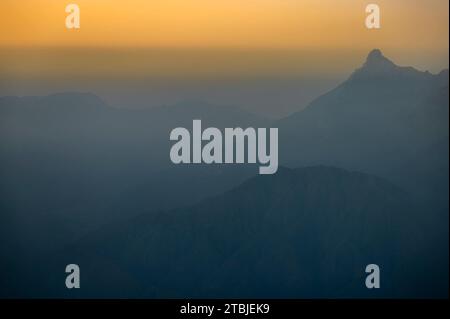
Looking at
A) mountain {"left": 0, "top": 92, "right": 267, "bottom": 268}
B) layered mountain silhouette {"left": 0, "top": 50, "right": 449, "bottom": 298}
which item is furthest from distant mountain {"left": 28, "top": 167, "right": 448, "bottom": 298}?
mountain {"left": 0, "top": 92, "right": 267, "bottom": 268}

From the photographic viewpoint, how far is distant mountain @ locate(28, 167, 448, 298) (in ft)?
14.8

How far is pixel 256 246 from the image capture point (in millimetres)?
4523

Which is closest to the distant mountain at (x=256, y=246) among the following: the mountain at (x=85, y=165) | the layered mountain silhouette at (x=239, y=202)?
the layered mountain silhouette at (x=239, y=202)

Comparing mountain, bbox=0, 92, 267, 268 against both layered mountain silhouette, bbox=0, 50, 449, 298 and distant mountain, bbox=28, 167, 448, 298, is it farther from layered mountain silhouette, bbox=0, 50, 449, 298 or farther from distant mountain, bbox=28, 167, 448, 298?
distant mountain, bbox=28, 167, 448, 298

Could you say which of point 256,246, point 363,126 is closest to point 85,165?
point 256,246

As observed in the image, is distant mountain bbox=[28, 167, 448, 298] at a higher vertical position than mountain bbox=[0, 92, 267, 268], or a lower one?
lower

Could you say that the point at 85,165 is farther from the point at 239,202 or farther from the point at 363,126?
the point at 363,126

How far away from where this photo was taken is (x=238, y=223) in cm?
453

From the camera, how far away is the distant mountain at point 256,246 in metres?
4.52

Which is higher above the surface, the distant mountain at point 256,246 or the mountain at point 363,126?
the mountain at point 363,126

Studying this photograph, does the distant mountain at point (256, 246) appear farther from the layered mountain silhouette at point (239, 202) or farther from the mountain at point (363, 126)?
the mountain at point (363, 126)
